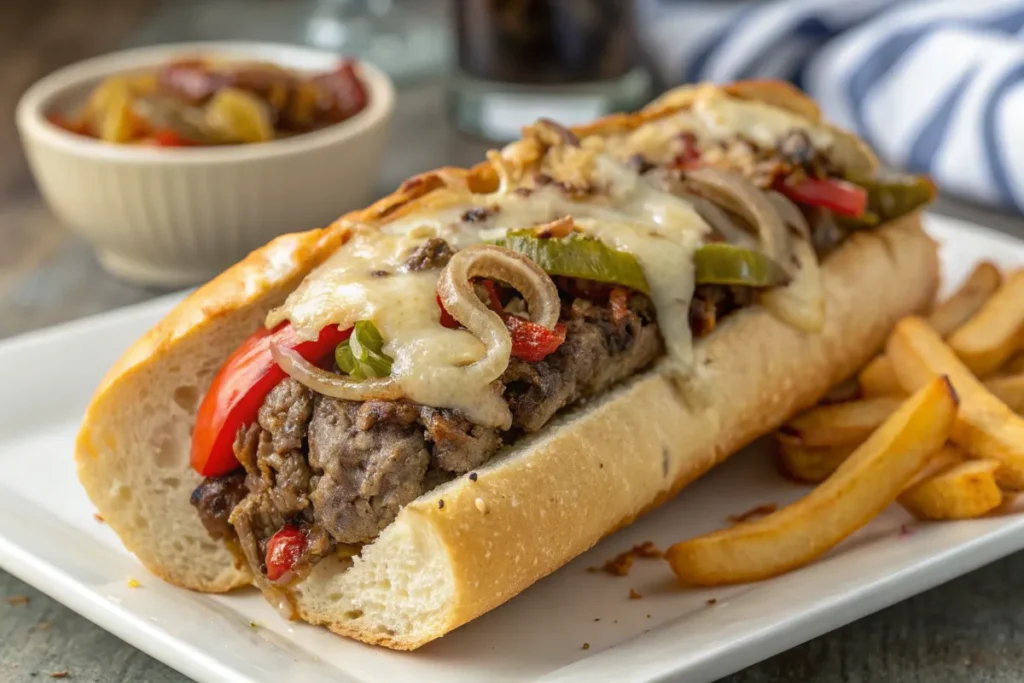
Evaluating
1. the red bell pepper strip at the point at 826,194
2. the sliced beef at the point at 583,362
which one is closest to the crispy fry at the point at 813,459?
the sliced beef at the point at 583,362

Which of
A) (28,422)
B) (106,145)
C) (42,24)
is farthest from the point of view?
(42,24)

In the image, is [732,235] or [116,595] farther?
[732,235]

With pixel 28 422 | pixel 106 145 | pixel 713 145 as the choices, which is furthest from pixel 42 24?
pixel 713 145

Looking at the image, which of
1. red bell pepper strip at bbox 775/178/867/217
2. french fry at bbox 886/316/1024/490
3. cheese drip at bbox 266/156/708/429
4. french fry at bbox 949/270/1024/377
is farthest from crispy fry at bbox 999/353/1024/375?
cheese drip at bbox 266/156/708/429

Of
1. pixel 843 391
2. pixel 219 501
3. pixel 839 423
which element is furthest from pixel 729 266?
pixel 219 501

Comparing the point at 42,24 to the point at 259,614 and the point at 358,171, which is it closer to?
the point at 358,171

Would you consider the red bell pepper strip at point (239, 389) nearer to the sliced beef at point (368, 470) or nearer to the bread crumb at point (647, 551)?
the sliced beef at point (368, 470)
